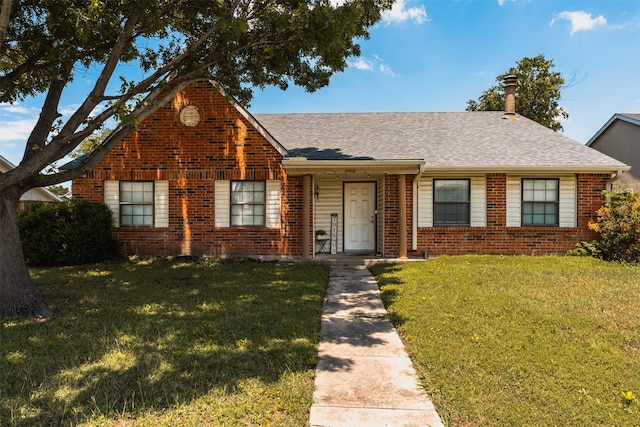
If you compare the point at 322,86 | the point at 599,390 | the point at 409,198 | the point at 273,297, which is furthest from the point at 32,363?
the point at 409,198

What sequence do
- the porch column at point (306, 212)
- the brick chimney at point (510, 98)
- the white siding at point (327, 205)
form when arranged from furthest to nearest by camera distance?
the brick chimney at point (510, 98)
the white siding at point (327, 205)
the porch column at point (306, 212)

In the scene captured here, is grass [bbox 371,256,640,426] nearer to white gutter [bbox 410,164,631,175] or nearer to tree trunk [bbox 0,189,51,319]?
white gutter [bbox 410,164,631,175]

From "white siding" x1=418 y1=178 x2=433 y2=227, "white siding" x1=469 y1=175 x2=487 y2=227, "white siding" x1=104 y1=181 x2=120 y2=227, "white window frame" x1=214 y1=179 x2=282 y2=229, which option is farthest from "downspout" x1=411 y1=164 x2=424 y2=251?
"white siding" x1=104 y1=181 x2=120 y2=227

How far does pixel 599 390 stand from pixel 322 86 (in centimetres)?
819

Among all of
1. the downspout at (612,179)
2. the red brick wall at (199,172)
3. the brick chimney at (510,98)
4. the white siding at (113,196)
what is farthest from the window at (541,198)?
the white siding at (113,196)

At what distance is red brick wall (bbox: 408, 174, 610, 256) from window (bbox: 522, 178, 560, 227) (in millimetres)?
438

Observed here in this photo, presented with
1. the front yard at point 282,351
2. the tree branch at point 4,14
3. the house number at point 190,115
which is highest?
the house number at point 190,115

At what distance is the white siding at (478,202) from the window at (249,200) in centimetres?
609

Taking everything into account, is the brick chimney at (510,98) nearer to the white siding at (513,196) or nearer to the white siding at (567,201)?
the white siding at (567,201)

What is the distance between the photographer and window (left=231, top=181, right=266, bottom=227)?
11.2 metres

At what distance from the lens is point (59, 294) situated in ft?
22.8

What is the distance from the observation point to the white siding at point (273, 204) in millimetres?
11109

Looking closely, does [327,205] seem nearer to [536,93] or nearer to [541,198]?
[541,198]

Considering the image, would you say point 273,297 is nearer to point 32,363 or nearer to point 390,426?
point 32,363
